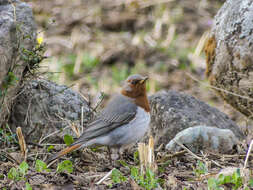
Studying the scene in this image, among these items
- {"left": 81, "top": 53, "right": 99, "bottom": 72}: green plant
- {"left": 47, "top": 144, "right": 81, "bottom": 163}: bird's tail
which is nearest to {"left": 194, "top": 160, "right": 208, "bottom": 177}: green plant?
{"left": 47, "top": 144, "right": 81, "bottom": 163}: bird's tail

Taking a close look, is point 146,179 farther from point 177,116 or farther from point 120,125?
point 177,116

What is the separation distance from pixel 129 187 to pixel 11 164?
45.4 inches

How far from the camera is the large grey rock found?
4398mm

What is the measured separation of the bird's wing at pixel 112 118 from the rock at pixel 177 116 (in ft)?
1.92

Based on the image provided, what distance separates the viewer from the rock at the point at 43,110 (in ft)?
16.4

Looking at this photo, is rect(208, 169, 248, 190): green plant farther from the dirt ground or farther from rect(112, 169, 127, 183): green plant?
the dirt ground

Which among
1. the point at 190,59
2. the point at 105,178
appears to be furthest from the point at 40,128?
the point at 190,59

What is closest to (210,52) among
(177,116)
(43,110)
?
(177,116)

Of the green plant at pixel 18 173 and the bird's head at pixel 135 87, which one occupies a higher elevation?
the bird's head at pixel 135 87

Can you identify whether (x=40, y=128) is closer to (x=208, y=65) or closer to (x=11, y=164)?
(x=11, y=164)

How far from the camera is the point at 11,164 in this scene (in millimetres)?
3943

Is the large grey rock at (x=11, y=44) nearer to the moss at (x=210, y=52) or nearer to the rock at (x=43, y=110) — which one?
the rock at (x=43, y=110)

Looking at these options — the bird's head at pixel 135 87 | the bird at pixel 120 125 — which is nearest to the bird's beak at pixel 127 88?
the bird's head at pixel 135 87

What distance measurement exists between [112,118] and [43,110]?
3.08 feet
